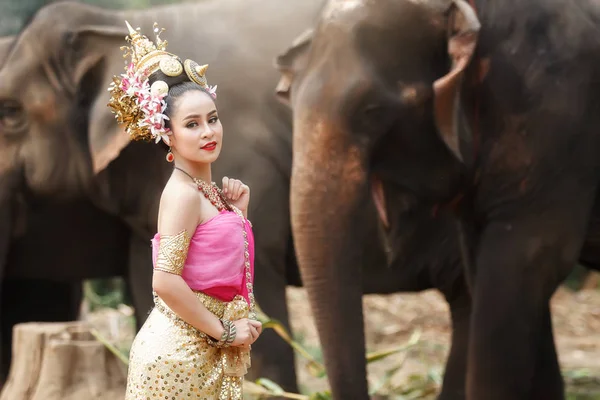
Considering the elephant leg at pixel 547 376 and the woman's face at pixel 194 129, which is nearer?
the woman's face at pixel 194 129

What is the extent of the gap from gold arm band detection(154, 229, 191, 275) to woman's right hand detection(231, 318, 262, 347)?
135mm

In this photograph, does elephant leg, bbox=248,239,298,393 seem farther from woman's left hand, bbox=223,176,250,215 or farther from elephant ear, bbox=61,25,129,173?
woman's left hand, bbox=223,176,250,215

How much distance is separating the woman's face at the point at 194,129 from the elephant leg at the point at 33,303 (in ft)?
10.2

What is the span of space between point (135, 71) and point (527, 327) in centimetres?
159

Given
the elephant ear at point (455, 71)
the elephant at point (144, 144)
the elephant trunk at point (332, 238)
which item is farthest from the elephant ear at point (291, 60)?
the elephant at point (144, 144)

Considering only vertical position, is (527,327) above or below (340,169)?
below

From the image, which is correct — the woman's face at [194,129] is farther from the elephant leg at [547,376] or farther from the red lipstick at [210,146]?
the elephant leg at [547,376]

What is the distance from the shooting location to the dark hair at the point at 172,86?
2262 millimetres

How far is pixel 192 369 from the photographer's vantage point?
2246 millimetres

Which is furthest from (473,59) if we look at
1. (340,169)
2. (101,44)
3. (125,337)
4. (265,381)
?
(125,337)

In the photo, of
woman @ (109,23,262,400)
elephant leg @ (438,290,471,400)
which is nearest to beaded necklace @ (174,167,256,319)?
woman @ (109,23,262,400)

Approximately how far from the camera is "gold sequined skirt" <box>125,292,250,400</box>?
224 centimetres

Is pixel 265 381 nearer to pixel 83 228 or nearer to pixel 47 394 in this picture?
pixel 47 394

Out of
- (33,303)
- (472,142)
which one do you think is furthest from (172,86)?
(33,303)
